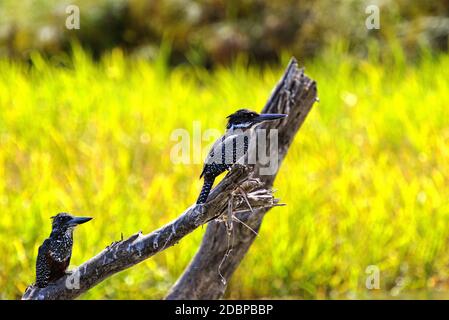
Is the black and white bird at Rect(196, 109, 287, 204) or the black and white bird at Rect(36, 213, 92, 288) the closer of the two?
the black and white bird at Rect(196, 109, 287, 204)

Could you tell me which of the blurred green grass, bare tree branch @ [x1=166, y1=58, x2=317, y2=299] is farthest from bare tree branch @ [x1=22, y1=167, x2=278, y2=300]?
the blurred green grass

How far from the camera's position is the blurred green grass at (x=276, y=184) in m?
5.01

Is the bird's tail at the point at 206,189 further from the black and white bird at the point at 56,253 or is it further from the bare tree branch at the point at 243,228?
the bare tree branch at the point at 243,228

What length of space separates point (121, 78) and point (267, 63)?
222 cm

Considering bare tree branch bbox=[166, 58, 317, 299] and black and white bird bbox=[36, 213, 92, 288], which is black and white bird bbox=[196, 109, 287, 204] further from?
bare tree branch bbox=[166, 58, 317, 299]

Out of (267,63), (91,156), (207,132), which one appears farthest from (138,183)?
(267,63)

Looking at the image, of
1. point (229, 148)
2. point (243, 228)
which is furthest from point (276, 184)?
point (229, 148)

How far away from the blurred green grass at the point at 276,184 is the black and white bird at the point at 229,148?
2.30 m

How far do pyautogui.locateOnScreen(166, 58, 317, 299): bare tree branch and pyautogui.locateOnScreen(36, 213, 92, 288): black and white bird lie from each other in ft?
3.73

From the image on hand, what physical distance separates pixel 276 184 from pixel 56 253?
305 cm

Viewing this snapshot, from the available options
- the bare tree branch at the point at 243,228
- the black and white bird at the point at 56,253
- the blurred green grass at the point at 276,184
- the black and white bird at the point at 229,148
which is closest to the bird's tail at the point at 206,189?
the black and white bird at the point at 229,148

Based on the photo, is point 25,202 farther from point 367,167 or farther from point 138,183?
point 367,167

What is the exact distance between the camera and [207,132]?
6480 mm

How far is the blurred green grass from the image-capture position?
5.01 m
